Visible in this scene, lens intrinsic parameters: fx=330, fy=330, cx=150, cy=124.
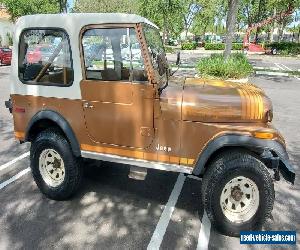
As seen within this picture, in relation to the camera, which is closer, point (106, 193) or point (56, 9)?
point (106, 193)

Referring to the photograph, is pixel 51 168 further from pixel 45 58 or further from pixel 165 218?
pixel 165 218

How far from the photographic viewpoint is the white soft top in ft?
12.9

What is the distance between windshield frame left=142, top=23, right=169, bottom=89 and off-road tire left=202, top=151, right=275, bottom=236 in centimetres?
119

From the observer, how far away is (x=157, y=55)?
A: 4340 mm

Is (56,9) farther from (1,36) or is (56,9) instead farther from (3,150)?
(3,150)

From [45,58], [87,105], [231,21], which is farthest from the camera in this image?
[231,21]

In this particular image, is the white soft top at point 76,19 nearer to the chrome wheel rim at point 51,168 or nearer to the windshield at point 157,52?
the windshield at point 157,52

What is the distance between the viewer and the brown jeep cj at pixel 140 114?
12.6 feet

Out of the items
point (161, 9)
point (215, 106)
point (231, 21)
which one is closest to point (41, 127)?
point (215, 106)

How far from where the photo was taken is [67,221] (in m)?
4.19

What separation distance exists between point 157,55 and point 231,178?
183 cm

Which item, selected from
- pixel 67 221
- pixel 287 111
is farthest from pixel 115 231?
pixel 287 111

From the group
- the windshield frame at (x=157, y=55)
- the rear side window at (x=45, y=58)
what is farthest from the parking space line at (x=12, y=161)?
the windshield frame at (x=157, y=55)

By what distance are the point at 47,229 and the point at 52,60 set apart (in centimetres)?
218
